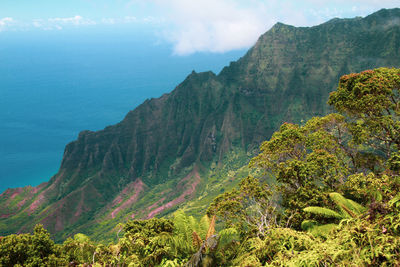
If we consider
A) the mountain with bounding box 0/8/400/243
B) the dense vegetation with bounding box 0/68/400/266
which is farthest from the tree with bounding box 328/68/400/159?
the mountain with bounding box 0/8/400/243

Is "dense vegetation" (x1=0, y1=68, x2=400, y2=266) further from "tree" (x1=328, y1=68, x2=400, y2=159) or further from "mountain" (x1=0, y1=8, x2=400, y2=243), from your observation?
"mountain" (x1=0, y1=8, x2=400, y2=243)

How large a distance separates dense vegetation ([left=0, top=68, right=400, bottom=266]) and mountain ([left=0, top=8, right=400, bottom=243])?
106017 mm

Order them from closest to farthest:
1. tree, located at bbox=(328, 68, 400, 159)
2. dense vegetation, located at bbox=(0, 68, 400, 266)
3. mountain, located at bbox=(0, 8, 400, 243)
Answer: dense vegetation, located at bbox=(0, 68, 400, 266)
tree, located at bbox=(328, 68, 400, 159)
mountain, located at bbox=(0, 8, 400, 243)

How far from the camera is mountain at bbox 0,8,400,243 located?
435 feet

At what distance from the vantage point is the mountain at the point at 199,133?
132500 millimetres

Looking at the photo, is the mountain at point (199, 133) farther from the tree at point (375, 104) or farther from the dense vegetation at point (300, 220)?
the tree at point (375, 104)

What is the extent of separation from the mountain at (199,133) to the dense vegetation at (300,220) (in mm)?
106017

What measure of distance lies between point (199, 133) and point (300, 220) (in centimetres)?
15526

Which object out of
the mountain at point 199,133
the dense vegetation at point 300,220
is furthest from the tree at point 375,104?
the mountain at point 199,133

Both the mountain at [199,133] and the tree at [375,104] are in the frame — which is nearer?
the tree at [375,104]

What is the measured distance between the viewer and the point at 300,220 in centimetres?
1467

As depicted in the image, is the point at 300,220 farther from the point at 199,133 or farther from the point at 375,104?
the point at 199,133

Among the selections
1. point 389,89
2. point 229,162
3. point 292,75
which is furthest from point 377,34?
point 389,89

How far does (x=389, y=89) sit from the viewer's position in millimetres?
17359
